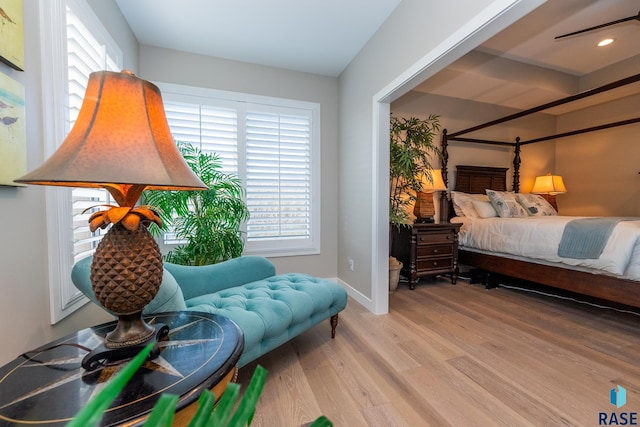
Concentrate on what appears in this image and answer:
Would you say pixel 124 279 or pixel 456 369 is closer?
pixel 124 279

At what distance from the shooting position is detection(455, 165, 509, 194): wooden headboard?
13.2 ft

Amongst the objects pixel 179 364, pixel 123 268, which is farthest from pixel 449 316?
pixel 123 268

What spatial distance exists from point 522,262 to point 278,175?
287 centimetres

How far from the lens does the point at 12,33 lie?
100 cm

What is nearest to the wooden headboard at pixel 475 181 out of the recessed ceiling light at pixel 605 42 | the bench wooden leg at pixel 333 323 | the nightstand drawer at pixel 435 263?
the nightstand drawer at pixel 435 263

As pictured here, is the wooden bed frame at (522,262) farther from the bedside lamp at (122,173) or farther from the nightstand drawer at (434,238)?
the bedside lamp at (122,173)

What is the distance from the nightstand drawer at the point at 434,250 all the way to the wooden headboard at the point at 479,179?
3.68ft

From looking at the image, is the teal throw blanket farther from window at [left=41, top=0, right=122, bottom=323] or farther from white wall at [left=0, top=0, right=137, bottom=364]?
white wall at [left=0, top=0, right=137, bottom=364]

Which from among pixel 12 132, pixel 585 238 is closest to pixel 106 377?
pixel 12 132

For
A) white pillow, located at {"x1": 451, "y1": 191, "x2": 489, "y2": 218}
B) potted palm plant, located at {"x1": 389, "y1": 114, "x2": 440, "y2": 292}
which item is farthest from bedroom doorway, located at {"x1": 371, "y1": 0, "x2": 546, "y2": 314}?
white pillow, located at {"x1": 451, "y1": 191, "x2": 489, "y2": 218}

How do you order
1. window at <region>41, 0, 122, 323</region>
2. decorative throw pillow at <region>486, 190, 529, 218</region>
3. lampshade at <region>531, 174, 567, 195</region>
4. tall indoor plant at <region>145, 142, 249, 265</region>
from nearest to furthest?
1. window at <region>41, 0, 122, 323</region>
2. tall indoor plant at <region>145, 142, 249, 265</region>
3. decorative throw pillow at <region>486, 190, 529, 218</region>
4. lampshade at <region>531, 174, 567, 195</region>

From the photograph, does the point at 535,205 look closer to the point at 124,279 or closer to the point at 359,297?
the point at 359,297

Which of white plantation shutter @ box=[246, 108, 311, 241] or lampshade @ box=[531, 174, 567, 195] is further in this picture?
lampshade @ box=[531, 174, 567, 195]

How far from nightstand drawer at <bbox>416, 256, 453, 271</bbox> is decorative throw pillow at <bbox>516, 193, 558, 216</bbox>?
1.52 m
